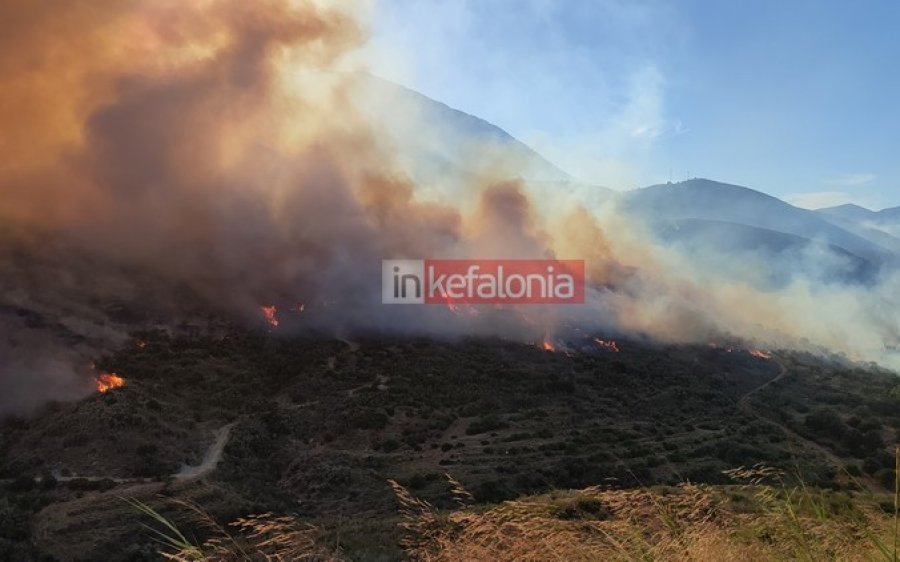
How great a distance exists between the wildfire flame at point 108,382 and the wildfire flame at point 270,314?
22.8 m

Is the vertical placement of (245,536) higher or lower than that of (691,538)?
A: lower

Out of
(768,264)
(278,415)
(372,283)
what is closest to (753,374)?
(372,283)

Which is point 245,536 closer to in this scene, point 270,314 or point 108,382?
point 108,382

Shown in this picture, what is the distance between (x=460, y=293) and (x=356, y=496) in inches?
2089

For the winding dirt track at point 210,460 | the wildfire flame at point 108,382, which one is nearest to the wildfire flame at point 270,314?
the wildfire flame at point 108,382

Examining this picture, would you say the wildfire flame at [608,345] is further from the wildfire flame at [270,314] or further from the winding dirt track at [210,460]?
the winding dirt track at [210,460]

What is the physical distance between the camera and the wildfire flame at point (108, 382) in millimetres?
45034

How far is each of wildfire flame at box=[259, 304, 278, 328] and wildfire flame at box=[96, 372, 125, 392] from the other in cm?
2281

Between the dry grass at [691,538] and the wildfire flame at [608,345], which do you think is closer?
the dry grass at [691,538]

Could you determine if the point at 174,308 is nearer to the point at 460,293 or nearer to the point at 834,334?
the point at 460,293

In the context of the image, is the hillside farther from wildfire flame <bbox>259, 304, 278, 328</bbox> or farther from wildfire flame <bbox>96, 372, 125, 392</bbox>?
wildfire flame <bbox>259, 304, 278, 328</bbox>

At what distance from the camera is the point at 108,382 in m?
46.7

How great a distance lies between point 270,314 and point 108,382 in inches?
1064

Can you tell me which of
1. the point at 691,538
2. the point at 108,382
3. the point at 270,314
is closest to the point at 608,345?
the point at 270,314
